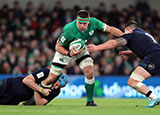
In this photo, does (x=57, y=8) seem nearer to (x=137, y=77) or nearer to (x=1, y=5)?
(x=1, y=5)

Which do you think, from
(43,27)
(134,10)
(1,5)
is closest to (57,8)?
(43,27)

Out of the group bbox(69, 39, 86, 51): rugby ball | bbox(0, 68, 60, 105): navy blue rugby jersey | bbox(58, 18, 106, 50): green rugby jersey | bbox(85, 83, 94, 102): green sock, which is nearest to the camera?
bbox(69, 39, 86, 51): rugby ball

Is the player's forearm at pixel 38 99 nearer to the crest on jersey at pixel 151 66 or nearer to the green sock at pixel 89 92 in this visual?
the green sock at pixel 89 92

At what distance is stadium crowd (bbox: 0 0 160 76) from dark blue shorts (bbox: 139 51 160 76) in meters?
7.97

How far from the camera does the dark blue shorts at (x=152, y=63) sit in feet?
30.8

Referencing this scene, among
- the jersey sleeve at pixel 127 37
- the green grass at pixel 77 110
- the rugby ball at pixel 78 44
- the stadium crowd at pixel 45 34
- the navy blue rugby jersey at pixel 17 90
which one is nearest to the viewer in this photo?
the green grass at pixel 77 110

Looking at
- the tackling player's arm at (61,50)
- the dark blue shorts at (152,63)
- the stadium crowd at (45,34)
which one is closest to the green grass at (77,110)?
the dark blue shorts at (152,63)

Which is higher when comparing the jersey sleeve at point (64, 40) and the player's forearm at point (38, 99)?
the jersey sleeve at point (64, 40)

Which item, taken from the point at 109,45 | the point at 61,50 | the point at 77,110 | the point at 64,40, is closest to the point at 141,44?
the point at 109,45

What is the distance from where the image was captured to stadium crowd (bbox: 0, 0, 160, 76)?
56.6ft

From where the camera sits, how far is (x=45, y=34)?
1959cm

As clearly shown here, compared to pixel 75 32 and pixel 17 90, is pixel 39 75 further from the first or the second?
pixel 75 32

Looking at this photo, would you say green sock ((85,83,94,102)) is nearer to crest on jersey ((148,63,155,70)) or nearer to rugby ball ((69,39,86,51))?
rugby ball ((69,39,86,51))

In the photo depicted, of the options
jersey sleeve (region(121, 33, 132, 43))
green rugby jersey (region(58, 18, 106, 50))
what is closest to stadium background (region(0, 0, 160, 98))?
green rugby jersey (region(58, 18, 106, 50))
